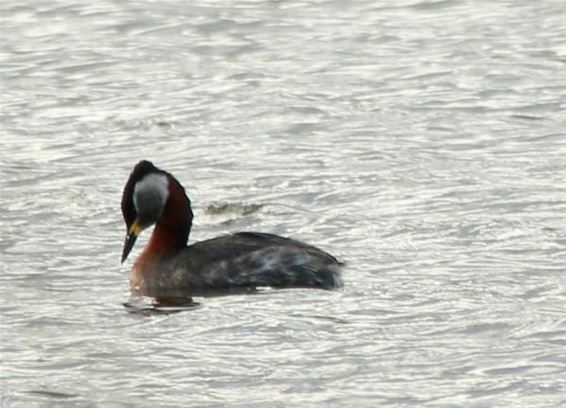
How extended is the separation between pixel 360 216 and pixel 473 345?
372 cm

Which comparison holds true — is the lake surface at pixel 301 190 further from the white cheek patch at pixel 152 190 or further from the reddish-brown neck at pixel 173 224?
the white cheek patch at pixel 152 190

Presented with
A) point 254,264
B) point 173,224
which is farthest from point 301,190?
point 254,264

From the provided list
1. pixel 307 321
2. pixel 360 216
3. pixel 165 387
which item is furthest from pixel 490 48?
pixel 165 387

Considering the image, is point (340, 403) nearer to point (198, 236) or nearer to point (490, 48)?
point (198, 236)

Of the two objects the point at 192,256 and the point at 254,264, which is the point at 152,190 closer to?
the point at 192,256

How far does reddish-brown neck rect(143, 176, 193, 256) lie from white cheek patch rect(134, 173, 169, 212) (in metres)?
0.04

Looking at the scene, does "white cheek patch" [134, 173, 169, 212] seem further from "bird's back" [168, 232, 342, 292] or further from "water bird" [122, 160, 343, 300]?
"bird's back" [168, 232, 342, 292]

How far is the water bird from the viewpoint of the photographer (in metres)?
14.4

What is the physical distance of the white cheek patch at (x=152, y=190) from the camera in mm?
15094

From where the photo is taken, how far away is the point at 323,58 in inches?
864

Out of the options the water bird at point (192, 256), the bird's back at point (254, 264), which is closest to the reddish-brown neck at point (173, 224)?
the water bird at point (192, 256)

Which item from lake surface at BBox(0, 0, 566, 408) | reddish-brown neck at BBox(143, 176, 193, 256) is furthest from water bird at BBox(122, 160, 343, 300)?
lake surface at BBox(0, 0, 566, 408)

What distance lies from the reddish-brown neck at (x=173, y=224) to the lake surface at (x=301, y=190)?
38 centimetres

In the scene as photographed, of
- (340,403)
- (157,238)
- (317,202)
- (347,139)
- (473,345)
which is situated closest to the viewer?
(340,403)
